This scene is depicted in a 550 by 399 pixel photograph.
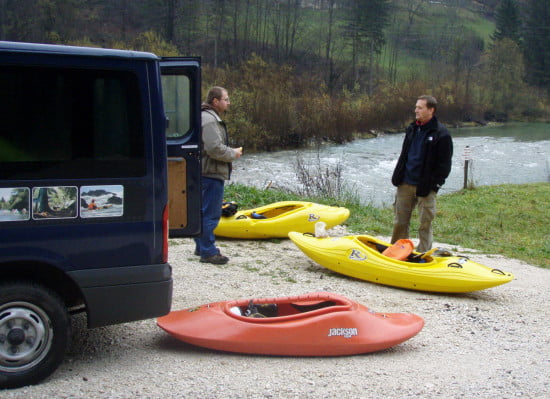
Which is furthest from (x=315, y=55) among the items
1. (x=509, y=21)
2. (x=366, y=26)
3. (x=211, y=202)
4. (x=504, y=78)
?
(x=211, y=202)

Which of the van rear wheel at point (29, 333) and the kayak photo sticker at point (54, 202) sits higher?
the kayak photo sticker at point (54, 202)

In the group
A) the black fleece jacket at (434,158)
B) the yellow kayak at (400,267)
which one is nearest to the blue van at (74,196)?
the yellow kayak at (400,267)

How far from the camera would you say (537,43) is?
68.6 m

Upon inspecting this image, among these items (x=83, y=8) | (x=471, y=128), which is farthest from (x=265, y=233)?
(x=83, y=8)

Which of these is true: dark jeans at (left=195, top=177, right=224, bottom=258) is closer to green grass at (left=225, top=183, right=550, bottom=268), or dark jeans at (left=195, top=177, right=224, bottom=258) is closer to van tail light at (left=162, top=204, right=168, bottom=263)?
van tail light at (left=162, top=204, right=168, bottom=263)

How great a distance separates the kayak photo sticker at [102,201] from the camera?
3.81m

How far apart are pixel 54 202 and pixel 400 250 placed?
4.29 metres

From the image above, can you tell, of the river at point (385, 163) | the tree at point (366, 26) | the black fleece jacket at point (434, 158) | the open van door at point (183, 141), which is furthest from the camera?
the tree at point (366, 26)

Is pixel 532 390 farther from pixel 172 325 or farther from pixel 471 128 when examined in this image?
pixel 471 128

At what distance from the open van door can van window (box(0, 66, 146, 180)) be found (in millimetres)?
1776

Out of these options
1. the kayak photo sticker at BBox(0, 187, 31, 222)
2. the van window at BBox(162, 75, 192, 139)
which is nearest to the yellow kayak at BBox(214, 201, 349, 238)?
the van window at BBox(162, 75, 192, 139)

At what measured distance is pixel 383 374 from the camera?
165 inches

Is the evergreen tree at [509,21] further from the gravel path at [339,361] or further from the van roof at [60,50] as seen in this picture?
the van roof at [60,50]

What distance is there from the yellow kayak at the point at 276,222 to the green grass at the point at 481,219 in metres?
0.98
